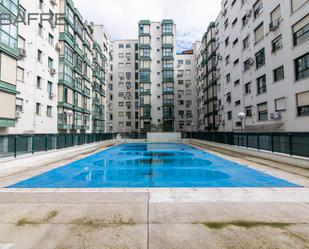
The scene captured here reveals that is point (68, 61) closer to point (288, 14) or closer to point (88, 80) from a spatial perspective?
point (88, 80)

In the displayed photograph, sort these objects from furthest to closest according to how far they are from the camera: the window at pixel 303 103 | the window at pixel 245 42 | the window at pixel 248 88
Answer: the window at pixel 245 42 → the window at pixel 248 88 → the window at pixel 303 103

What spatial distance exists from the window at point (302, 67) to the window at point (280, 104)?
275 centimetres

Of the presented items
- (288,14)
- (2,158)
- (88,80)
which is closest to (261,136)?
(288,14)

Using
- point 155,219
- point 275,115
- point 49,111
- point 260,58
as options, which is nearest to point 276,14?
point 260,58

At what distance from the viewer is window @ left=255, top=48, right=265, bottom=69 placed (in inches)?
931

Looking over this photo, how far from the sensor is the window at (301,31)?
16.8 meters

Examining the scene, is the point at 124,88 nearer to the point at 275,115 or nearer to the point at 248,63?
the point at 248,63

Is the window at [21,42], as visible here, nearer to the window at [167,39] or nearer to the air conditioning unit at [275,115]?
the air conditioning unit at [275,115]

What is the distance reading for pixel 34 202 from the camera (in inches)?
230

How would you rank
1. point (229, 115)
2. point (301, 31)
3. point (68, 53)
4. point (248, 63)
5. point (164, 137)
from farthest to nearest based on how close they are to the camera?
1. point (164, 137)
2. point (229, 115)
3. point (68, 53)
4. point (248, 63)
5. point (301, 31)

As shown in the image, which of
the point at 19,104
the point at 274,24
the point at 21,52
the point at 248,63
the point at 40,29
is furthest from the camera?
the point at 248,63

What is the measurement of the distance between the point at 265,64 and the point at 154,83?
113ft

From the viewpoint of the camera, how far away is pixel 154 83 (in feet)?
177

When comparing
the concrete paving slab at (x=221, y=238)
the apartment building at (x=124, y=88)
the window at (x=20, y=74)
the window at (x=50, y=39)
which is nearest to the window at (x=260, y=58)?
the concrete paving slab at (x=221, y=238)
